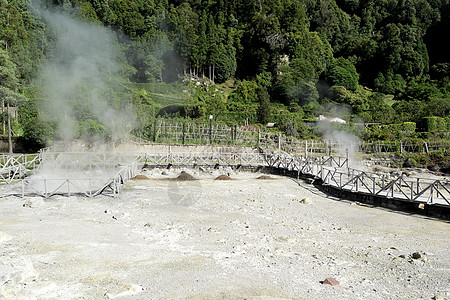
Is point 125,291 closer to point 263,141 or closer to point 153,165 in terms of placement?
point 153,165

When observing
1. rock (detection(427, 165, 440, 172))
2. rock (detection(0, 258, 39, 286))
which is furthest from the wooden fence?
rock (detection(0, 258, 39, 286))

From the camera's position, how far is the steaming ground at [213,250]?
21.5ft

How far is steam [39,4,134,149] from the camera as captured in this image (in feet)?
85.6

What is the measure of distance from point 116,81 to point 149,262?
39802mm

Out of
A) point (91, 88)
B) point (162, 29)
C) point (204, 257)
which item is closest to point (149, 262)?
point (204, 257)

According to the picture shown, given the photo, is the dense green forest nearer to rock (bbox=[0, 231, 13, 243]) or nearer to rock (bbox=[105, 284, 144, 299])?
rock (bbox=[0, 231, 13, 243])

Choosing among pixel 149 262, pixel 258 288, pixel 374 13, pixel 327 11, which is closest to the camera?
pixel 258 288

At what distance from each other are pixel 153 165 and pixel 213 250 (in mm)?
15891

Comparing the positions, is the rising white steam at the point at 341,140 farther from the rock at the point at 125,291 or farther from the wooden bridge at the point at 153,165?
the rock at the point at 125,291

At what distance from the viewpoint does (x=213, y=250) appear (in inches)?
336

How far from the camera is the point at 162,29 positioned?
62344 millimetres

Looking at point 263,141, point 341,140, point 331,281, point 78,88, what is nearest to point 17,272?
point 331,281

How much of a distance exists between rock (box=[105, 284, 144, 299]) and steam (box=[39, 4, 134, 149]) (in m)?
20.0

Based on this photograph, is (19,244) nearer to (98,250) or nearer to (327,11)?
(98,250)
